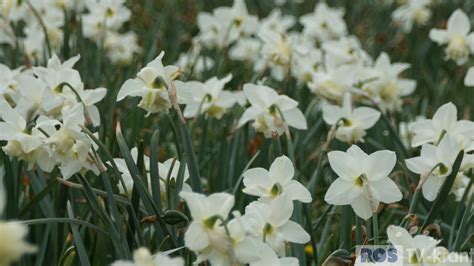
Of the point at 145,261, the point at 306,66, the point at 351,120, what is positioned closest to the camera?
the point at 145,261

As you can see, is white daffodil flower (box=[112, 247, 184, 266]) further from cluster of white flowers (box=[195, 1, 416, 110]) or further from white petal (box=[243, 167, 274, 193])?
cluster of white flowers (box=[195, 1, 416, 110])

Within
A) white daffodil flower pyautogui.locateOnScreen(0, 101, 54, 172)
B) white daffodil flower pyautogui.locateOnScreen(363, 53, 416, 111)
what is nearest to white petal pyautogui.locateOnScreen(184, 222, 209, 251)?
white daffodil flower pyautogui.locateOnScreen(0, 101, 54, 172)

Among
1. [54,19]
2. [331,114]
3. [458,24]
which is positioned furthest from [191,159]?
[54,19]

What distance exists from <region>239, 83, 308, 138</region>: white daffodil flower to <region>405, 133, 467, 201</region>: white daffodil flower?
56 centimetres

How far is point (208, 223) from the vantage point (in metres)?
1.32

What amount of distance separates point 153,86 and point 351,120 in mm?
786

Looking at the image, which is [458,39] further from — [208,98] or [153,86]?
[153,86]

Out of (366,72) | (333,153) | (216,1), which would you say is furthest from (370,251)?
(216,1)

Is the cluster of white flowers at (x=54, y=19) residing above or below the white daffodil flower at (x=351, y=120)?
above

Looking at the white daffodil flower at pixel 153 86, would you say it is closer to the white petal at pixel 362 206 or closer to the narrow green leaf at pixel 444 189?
the white petal at pixel 362 206

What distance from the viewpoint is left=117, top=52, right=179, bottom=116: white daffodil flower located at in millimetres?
1905

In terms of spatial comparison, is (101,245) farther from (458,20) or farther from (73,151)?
(458,20)

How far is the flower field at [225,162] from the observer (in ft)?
5.01

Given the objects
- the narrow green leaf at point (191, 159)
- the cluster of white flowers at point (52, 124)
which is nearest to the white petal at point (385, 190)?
the narrow green leaf at point (191, 159)
